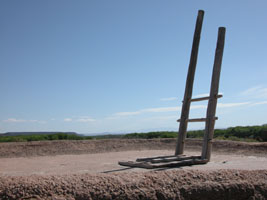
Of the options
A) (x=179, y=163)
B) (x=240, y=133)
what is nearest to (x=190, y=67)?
(x=179, y=163)

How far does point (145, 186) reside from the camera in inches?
149

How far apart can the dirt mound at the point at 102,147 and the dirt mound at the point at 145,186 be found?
453 centimetres

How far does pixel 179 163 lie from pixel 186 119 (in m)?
1.86

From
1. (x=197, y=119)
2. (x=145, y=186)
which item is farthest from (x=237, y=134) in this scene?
(x=145, y=186)

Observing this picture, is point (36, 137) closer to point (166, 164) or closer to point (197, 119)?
point (197, 119)

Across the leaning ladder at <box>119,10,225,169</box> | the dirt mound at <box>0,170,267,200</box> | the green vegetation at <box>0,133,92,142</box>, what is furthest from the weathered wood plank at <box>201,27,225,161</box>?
the green vegetation at <box>0,133,92,142</box>

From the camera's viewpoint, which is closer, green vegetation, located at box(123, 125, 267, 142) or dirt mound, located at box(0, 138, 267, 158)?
dirt mound, located at box(0, 138, 267, 158)

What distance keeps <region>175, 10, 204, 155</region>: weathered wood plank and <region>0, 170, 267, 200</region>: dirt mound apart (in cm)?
278

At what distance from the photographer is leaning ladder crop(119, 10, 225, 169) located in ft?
18.6

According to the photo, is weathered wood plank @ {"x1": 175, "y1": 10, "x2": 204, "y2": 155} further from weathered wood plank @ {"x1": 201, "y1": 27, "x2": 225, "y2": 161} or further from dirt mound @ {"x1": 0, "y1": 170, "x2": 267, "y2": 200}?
dirt mound @ {"x1": 0, "y1": 170, "x2": 267, "y2": 200}

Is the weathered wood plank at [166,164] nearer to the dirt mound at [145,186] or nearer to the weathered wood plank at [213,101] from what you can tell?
the weathered wood plank at [213,101]

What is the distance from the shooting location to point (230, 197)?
13.4 ft

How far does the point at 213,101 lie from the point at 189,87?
0.97 meters

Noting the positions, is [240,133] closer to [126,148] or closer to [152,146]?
[152,146]
